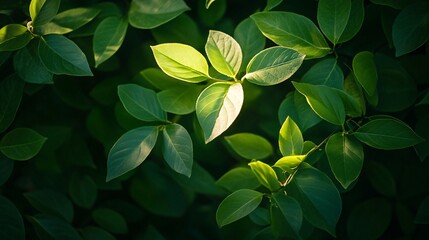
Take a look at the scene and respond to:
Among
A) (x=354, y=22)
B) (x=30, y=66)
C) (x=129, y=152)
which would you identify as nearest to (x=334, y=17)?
(x=354, y=22)

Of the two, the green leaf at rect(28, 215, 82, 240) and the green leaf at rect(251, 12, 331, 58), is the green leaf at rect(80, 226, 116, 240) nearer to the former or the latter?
the green leaf at rect(28, 215, 82, 240)

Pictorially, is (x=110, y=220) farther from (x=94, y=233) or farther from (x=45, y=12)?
(x=45, y=12)

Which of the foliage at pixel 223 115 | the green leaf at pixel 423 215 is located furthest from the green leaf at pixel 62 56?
the green leaf at pixel 423 215

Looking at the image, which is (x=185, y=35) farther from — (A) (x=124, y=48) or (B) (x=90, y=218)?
(B) (x=90, y=218)

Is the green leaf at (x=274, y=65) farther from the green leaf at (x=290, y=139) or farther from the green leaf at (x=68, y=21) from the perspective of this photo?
the green leaf at (x=68, y=21)

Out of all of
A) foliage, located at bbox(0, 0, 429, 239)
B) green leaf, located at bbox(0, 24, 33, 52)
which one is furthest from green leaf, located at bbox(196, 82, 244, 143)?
green leaf, located at bbox(0, 24, 33, 52)
